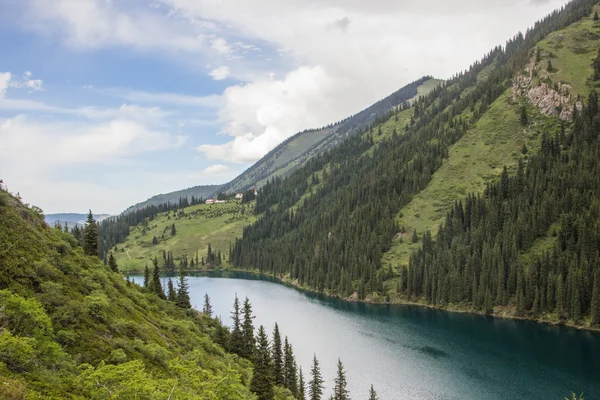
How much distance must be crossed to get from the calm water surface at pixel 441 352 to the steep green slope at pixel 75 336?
44772 millimetres

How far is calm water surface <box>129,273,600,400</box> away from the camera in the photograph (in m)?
84.4

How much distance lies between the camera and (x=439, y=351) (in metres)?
109

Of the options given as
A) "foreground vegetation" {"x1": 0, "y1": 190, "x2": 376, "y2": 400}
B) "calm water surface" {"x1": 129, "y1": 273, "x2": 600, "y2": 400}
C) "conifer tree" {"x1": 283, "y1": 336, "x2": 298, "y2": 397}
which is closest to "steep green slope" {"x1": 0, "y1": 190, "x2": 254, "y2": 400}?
"foreground vegetation" {"x1": 0, "y1": 190, "x2": 376, "y2": 400}

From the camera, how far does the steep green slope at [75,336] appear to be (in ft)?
77.8

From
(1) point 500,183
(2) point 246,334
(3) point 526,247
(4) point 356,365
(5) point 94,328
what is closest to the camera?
(5) point 94,328

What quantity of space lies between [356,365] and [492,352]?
3672 cm

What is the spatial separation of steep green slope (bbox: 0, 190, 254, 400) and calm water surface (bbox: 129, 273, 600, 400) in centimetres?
4477

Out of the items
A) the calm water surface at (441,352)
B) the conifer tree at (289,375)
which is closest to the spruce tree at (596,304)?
the calm water surface at (441,352)

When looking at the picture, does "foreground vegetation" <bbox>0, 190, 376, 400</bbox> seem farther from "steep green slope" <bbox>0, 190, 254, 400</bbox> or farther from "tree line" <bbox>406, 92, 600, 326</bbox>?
"tree line" <bbox>406, 92, 600, 326</bbox>

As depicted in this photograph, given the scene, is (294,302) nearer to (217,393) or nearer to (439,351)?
(439,351)

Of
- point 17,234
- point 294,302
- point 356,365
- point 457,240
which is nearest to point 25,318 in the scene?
point 17,234

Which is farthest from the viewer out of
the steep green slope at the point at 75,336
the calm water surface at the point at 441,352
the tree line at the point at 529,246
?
the tree line at the point at 529,246

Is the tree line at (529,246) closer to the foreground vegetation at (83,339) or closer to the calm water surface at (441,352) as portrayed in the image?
the calm water surface at (441,352)

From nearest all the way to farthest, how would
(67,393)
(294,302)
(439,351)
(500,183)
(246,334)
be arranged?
(67,393), (246,334), (439,351), (294,302), (500,183)
